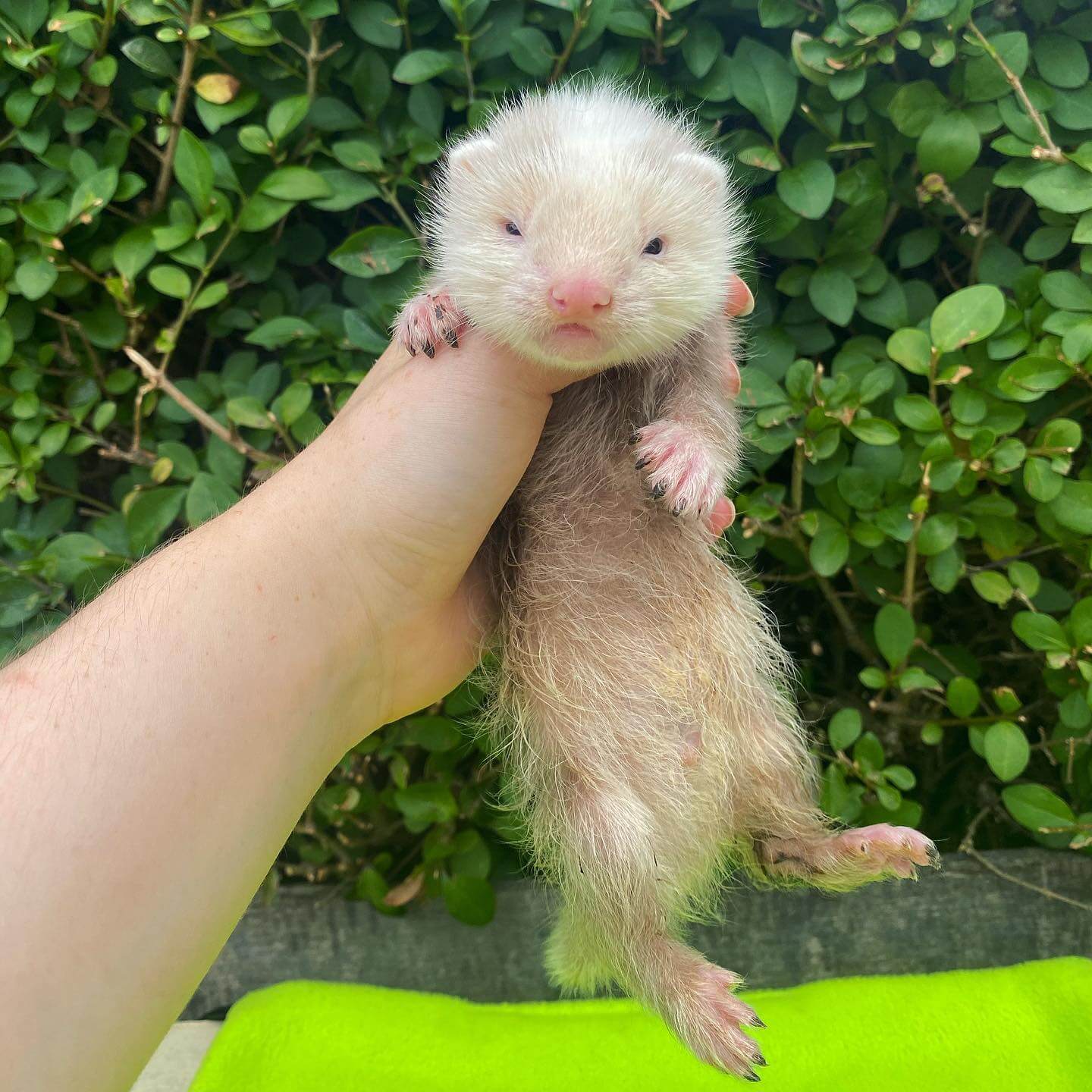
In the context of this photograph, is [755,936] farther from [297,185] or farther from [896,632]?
[297,185]

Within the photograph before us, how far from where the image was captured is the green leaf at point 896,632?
1740mm

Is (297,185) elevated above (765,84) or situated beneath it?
situated beneath

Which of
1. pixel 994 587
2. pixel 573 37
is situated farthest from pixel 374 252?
pixel 994 587

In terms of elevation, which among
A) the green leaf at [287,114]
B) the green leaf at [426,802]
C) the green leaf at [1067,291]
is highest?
the green leaf at [287,114]

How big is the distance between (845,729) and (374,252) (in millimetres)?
Result: 1389

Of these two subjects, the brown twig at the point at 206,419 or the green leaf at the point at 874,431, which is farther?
the brown twig at the point at 206,419

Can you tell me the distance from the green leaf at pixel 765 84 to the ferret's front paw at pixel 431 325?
707 millimetres

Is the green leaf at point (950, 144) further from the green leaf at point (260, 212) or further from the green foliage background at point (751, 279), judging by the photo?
the green leaf at point (260, 212)

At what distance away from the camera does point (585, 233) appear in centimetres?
119

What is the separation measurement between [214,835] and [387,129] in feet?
4.62

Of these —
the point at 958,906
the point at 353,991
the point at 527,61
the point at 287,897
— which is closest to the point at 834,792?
the point at 958,906

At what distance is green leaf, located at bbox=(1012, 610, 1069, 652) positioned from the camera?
1612mm

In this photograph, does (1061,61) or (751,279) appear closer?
Result: (1061,61)


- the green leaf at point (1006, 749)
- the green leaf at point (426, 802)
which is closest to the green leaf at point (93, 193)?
the green leaf at point (426, 802)
